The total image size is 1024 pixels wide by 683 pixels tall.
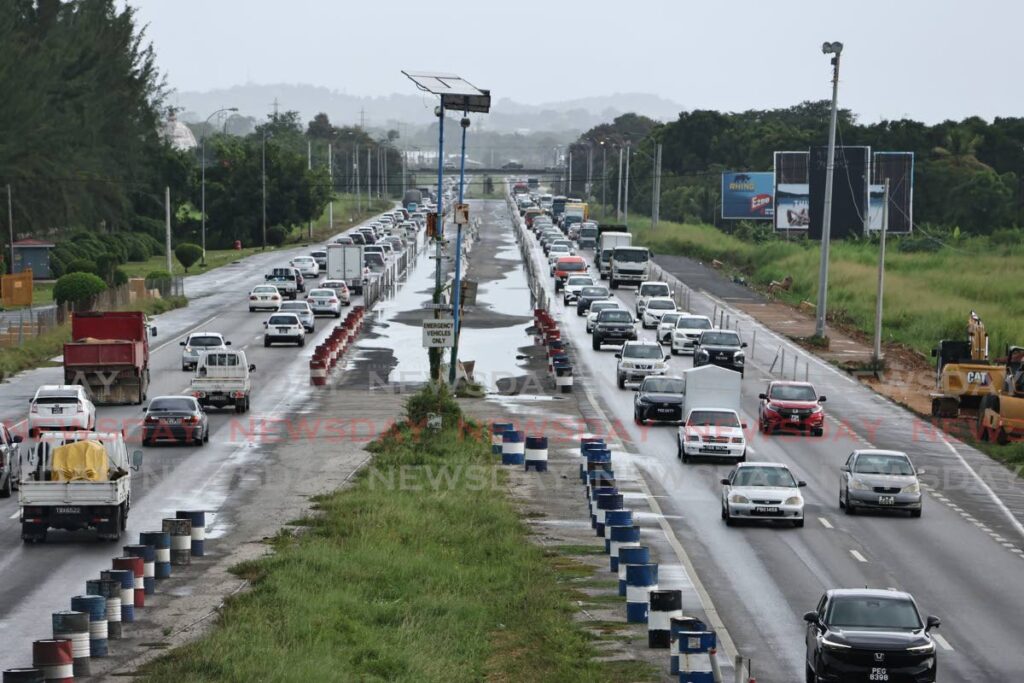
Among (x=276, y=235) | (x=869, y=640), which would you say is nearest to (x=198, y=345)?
(x=869, y=640)

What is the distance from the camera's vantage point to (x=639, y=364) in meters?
60.6

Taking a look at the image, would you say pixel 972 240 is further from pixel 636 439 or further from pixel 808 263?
pixel 636 439

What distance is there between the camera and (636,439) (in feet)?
158

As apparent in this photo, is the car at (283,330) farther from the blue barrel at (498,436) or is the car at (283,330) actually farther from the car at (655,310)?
the blue barrel at (498,436)

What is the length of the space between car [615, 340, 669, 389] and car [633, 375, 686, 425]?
8.61m

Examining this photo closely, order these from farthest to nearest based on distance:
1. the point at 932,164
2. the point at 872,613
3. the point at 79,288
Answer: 1. the point at 932,164
2. the point at 79,288
3. the point at 872,613

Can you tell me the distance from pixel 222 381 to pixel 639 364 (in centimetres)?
1531

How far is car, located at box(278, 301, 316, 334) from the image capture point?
79.9 meters

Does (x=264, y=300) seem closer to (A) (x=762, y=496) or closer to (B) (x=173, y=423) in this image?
(B) (x=173, y=423)

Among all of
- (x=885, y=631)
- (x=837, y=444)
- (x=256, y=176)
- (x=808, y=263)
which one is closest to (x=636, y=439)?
(x=837, y=444)

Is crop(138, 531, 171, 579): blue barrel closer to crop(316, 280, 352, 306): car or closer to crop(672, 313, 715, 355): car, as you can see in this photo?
crop(672, 313, 715, 355): car

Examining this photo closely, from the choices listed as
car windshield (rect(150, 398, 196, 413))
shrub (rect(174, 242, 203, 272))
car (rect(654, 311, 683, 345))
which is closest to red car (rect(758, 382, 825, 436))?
car windshield (rect(150, 398, 196, 413))

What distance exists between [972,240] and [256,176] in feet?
206

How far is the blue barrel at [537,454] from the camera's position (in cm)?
4100
